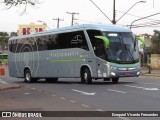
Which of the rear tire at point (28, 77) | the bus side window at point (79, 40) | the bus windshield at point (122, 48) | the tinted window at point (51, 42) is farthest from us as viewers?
the rear tire at point (28, 77)

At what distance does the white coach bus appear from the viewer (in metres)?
25.4

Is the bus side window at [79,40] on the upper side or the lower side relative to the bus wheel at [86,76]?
upper

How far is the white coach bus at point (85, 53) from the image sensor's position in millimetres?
25438

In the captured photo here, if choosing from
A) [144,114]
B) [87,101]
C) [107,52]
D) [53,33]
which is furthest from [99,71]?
[144,114]

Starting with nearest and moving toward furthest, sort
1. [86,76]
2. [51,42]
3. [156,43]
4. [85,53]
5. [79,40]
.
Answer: [85,53] → [86,76] → [79,40] → [51,42] → [156,43]

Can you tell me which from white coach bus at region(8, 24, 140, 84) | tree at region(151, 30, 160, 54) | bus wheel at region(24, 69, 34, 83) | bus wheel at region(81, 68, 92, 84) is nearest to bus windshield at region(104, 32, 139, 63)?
white coach bus at region(8, 24, 140, 84)

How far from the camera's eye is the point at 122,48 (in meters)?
25.7

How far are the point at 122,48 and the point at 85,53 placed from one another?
7.40 ft

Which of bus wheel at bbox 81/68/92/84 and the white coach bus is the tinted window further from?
bus wheel at bbox 81/68/92/84

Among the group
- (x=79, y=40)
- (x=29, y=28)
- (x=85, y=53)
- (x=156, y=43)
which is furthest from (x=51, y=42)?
(x=29, y=28)

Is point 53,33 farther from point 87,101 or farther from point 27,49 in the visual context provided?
point 87,101

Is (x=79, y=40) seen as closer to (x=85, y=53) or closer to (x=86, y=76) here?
(x=85, y=53)

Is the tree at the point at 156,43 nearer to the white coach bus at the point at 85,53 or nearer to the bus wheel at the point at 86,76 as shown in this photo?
the white coach bus at the point at 85,53

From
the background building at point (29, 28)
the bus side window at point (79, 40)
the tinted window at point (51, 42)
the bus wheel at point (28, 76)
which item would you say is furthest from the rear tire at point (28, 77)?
the background building at point (29, 28)
